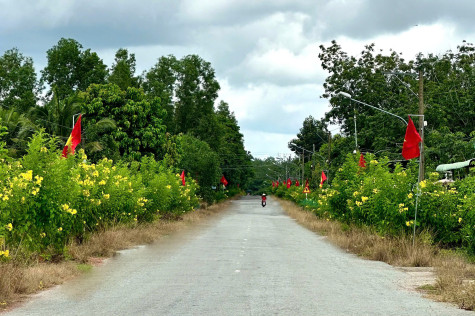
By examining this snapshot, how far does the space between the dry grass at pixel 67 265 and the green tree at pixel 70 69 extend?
45.6m

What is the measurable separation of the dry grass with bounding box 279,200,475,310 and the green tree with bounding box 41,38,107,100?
48.6 metres

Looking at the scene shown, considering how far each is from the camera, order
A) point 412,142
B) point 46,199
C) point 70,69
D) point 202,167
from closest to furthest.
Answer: point 46,199
point 412,142
point 202,167
point 70,69

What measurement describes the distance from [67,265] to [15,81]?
59.9m

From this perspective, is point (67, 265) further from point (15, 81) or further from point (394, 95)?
point (15, 81)

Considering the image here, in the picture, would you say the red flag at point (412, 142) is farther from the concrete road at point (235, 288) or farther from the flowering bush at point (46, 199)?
the flowering bush at point (46, 199)

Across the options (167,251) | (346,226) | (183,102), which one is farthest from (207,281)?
(183,102)

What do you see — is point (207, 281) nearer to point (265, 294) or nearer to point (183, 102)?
point (265, 294)

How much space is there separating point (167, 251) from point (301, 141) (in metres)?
108

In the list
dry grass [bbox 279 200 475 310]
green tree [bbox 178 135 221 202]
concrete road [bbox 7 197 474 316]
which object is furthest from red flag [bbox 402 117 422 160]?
green tree [bbox 178 135 221 202]

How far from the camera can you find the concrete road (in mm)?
9445

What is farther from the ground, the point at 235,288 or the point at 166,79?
the point at 166,79

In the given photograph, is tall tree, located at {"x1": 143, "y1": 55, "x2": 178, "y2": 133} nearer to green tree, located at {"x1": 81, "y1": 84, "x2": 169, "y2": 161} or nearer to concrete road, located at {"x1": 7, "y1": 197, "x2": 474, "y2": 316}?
green tree, located at {"x1": 81, "y1": 84, "x2": 169, "y2": 161}

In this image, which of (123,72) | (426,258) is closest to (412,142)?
(426,258)

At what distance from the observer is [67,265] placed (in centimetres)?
1410
